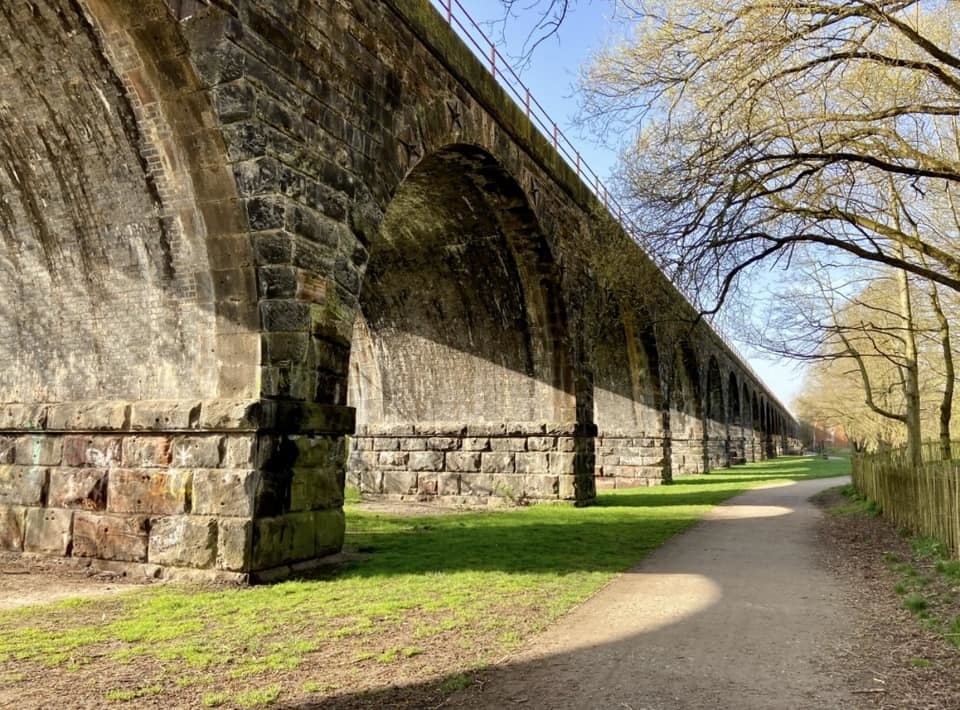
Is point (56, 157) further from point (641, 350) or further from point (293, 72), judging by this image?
point (641, 350)

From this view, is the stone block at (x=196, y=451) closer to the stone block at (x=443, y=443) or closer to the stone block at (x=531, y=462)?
the stone block at (x=531, y=462)

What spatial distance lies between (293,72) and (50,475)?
4.57 metres

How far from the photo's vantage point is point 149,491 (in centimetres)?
641

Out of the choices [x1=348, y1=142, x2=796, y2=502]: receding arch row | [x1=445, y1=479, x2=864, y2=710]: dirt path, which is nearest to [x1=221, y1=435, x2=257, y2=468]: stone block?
[x1=445, y1=479, x2=864, y2=710]: dirt path

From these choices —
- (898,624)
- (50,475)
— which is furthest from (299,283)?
(898,624)

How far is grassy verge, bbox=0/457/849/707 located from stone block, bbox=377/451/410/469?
7.31 meters

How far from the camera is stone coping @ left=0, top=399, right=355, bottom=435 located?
610 centimetres

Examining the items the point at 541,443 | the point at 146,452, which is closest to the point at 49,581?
the point at 146,452

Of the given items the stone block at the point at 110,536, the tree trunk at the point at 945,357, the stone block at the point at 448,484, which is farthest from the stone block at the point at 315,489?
the tree trunk at the point at 945,357

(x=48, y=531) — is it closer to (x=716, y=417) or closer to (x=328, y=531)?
(x=328, y=531)

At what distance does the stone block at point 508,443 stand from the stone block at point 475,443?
0.11m

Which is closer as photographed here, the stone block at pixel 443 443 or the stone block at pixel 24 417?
the stone block at pixel 24 417

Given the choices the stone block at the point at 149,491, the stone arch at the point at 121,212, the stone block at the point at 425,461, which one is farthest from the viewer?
the stone block at the point at 425,461

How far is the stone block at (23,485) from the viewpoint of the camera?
7.10 m
